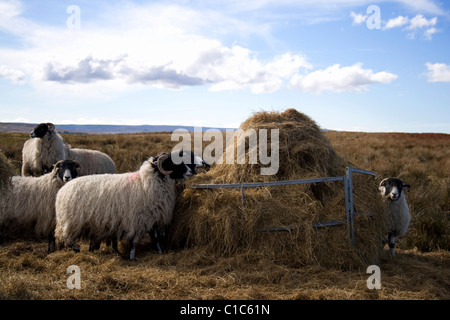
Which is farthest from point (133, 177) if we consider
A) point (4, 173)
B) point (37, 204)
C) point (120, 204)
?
point (37, 204)

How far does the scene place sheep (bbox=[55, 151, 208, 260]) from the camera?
8.12 metres

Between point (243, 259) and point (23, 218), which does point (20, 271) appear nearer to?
point (23, 218)

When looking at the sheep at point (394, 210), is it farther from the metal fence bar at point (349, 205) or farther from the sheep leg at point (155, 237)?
the sheep leg at point (155, 237)

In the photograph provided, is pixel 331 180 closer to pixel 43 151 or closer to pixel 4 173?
pixel 4 173

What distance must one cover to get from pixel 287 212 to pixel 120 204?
134 inches

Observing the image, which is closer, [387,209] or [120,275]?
[120,275]

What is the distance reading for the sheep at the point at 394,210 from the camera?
885 cm

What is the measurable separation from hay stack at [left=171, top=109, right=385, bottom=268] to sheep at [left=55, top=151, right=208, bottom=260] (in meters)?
0.47

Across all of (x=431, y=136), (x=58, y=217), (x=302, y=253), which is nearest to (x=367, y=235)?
(x=302, y=253)

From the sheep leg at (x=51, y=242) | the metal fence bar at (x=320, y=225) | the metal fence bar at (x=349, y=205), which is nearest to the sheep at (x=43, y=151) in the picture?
the sheep leg at (x=51, y=242)

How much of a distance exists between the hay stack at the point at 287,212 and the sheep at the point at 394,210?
28cm

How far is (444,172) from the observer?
57.3 ft
